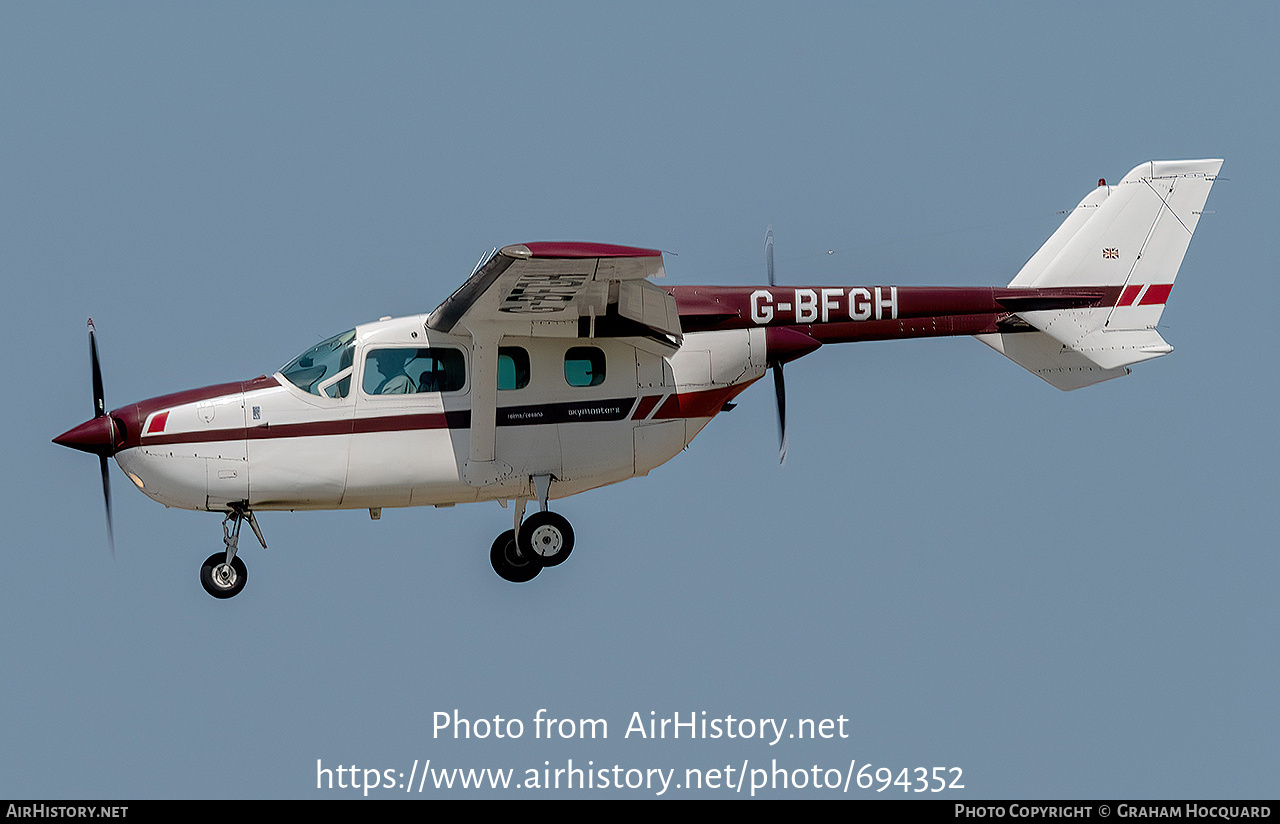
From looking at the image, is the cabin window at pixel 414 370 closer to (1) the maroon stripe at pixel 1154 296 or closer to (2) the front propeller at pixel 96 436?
(2) the front propeller at pixel 96 436

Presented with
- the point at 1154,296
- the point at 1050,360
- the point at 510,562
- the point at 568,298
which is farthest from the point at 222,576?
the point at 1154,296

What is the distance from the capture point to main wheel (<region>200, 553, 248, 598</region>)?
20.3 m

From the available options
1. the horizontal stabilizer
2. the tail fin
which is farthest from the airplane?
the tail fin

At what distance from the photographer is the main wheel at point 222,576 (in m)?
20.3

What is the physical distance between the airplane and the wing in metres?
0.03

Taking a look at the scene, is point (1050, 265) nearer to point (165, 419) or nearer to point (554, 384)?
point (554, 384)

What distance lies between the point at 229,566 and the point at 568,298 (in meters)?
4.90

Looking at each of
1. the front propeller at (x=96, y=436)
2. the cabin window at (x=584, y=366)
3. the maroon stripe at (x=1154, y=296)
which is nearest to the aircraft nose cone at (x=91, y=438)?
the front propeller at (x=96, y=436)

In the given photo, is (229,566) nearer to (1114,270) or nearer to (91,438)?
(91,438)

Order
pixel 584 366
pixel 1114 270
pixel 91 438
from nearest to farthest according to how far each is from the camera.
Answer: pixel 91 438 → pixel 584 366 → pixel 1114 270

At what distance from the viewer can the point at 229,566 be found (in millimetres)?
20422

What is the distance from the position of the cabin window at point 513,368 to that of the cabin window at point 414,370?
0.42 meters

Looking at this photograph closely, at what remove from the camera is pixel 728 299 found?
69.4 ft
